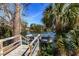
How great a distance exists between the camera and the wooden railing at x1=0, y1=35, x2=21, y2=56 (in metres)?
1.59

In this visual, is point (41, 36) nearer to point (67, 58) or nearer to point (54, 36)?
point (54, 36)

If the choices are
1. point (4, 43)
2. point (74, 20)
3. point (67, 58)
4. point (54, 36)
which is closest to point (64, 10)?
point (74, 20)

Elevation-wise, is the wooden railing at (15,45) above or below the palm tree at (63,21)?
below

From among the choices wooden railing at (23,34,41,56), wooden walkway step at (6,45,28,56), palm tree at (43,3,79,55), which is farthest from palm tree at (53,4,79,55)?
wooden walkway step at (6,45,28,56)

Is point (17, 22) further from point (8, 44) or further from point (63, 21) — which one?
point (63, 21)

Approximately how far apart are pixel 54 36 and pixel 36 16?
0.22 meters

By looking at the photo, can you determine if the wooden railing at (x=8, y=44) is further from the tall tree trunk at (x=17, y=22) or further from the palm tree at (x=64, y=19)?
the palm tree at (x=64, y=19)

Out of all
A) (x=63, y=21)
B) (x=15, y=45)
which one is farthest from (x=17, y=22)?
(x=63, y=21)

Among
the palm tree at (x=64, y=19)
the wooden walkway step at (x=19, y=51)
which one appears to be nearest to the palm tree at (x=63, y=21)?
the palm tree at (x=64, y=19)

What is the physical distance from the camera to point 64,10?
5.30 ft

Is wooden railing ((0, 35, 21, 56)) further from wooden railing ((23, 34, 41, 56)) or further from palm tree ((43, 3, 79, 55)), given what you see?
palm tree ((43, 3, 79, 55))

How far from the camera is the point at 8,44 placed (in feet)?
5.28

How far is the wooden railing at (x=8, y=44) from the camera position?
62.8 inches

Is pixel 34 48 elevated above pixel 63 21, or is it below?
below
